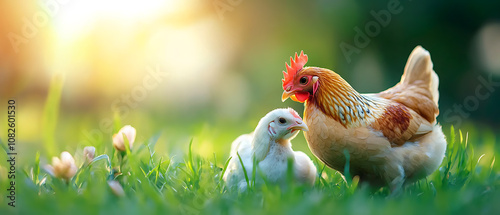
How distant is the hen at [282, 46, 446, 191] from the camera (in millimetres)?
2395

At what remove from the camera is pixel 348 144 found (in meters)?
2.37

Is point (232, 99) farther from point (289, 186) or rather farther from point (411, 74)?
point (289, 186)

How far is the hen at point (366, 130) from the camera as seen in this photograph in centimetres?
239

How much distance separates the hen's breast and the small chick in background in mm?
95

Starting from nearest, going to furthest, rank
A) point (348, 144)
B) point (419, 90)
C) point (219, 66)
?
1. point (348, 144)
2. point (419, 90)
3. point (219, 66)

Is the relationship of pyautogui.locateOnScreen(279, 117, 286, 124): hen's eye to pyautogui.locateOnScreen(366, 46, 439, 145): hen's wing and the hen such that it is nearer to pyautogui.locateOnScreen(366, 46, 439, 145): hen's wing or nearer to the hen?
the hen

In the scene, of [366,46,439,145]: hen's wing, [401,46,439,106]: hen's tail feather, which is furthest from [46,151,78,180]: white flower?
[401,46,439,106]: hen's tail feather

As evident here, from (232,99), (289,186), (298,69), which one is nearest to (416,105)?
(298,69)

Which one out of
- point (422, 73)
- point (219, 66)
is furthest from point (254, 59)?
point (422, 73)

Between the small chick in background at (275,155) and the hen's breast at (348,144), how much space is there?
9 cm

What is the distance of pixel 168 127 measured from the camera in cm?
560

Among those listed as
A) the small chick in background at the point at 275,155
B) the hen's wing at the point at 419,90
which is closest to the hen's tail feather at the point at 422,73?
the hen's wing at the point at 419,90

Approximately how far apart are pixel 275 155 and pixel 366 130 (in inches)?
20.5

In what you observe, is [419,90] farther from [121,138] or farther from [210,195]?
[121,138]
